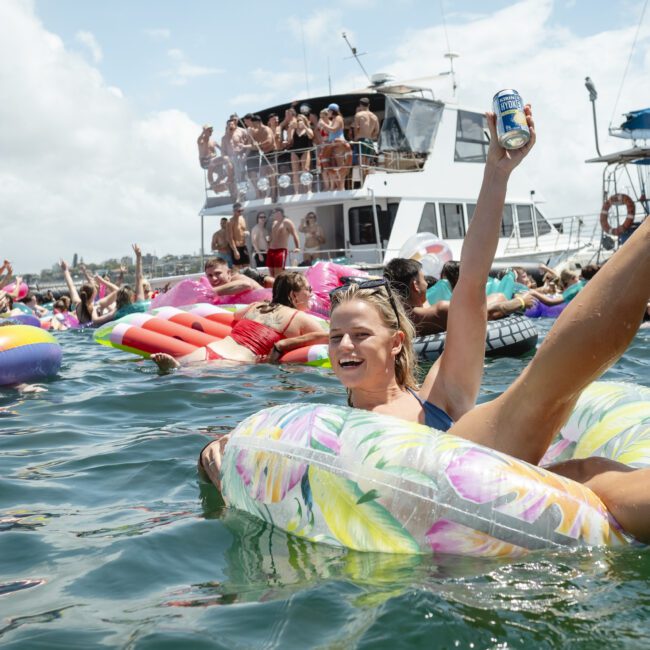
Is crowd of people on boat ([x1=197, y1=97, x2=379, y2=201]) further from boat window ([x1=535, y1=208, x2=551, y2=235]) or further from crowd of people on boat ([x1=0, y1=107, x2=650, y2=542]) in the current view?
crowd of people on boat ([x1=0, y1=107, x2=650, y2=542])

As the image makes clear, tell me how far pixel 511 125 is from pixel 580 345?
0.93 metres

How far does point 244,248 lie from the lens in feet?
52.8

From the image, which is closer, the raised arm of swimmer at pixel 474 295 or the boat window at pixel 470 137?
the raised arm of swimmer at pixel 474 295

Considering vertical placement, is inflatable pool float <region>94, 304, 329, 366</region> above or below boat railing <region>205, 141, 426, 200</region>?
below

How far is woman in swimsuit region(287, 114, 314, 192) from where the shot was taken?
656 inches

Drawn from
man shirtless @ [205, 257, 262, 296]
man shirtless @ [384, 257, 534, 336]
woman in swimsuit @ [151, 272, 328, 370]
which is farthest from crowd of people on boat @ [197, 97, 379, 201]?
woman in swimsuit @ [151, 272, 328, 370]

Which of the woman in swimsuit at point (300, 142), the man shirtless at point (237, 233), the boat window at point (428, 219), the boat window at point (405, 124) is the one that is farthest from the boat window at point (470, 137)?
the man shirtless at point (237, 233)

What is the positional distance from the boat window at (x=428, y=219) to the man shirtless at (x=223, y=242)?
4.09 meters

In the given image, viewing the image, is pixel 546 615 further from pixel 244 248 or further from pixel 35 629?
pixel 244 248

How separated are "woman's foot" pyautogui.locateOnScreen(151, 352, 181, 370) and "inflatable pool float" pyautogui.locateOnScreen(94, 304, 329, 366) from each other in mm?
559

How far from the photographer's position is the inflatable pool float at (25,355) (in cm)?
647

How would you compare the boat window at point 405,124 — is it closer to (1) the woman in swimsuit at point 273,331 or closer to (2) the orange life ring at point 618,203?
(2) the orange life ring at point 618,203

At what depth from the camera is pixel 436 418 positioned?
3029 millimetres

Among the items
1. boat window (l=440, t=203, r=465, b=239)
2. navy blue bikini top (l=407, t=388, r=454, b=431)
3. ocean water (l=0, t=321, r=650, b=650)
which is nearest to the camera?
ocean water (l=0, t=321, r=650, b=650)
